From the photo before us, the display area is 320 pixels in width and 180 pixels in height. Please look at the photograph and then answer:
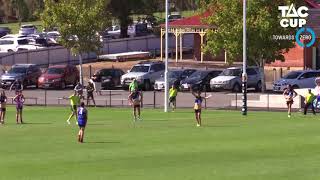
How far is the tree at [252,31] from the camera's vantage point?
54688 mm

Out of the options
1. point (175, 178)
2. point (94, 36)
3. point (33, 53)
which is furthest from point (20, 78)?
point (175, 178)

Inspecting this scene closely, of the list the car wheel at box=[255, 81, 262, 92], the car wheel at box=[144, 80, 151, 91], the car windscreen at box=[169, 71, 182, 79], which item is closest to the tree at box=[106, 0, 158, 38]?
the car wheel at box=[144, 80, 151, 91]

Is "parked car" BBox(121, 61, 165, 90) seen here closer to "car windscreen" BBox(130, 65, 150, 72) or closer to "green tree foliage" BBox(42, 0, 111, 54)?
"car windscreen" BBox(130, 65, 150, 72)

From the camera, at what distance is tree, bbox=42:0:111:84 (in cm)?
6066

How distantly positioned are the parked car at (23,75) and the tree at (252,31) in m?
14.6

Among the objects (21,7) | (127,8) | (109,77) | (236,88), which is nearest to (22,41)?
(127,8)

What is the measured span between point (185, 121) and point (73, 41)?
77.5 feet

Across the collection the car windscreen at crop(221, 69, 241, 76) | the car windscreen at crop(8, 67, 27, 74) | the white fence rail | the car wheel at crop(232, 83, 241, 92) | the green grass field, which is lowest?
the green grass field

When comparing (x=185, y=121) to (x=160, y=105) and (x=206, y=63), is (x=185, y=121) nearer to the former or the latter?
(x=160, y=105)

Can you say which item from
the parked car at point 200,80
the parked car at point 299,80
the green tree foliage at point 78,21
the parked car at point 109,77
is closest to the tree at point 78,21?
the green tree foliage at point 78,21

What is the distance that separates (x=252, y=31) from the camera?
180ft

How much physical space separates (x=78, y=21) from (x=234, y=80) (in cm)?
1144

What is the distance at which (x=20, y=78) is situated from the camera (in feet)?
208

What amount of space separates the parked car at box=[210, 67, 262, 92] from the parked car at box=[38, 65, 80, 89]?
36.6 feet
